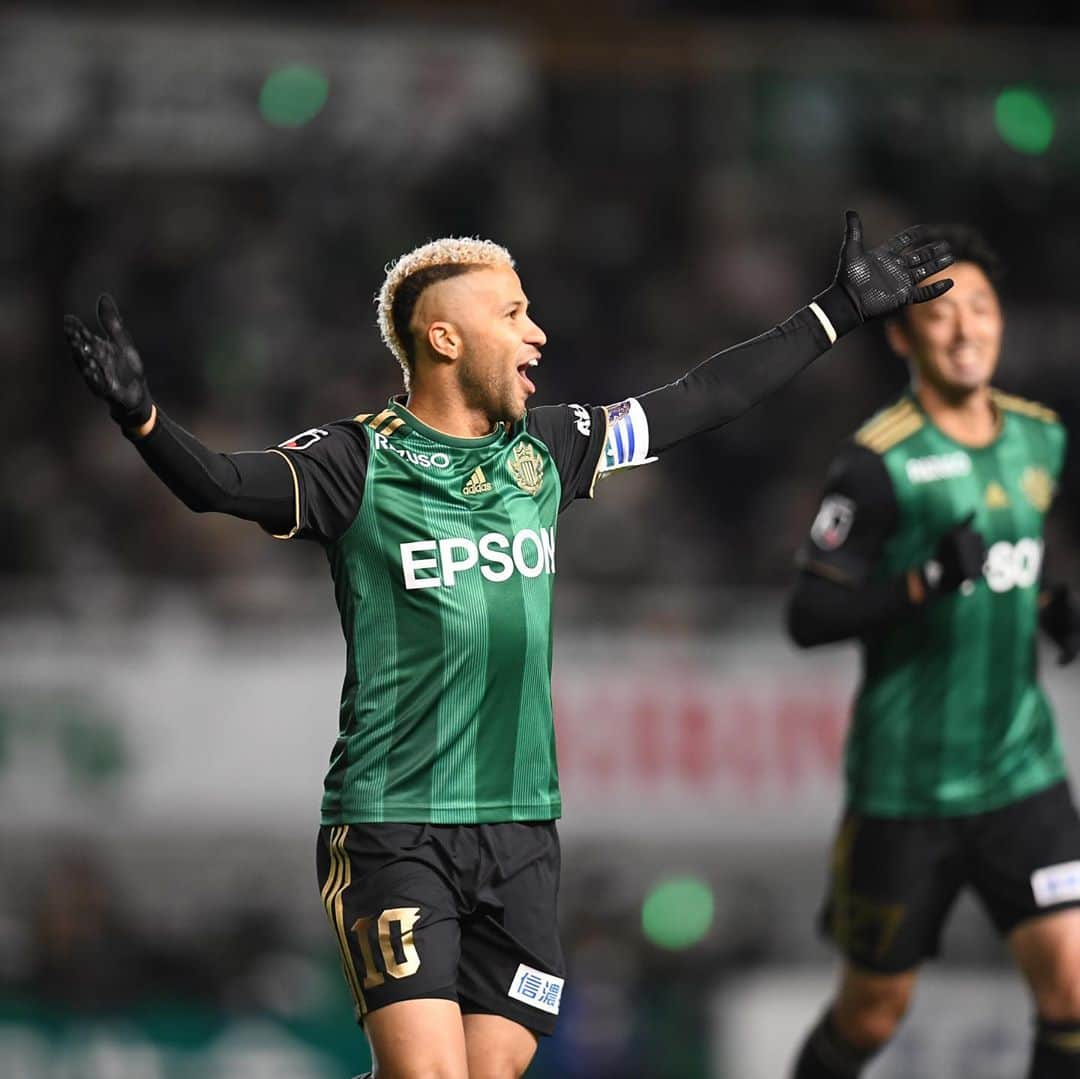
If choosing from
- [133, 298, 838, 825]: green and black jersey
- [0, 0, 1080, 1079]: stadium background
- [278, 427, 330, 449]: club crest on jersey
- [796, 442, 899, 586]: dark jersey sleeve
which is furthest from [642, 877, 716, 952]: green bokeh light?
[278, 427, 330, 449]: club crest on jersey

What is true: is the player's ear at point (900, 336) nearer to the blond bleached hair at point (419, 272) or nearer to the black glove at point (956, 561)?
the black glove at point (956, 561)

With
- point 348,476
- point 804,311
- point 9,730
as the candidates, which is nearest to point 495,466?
point 348,476

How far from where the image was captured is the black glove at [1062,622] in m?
6.24

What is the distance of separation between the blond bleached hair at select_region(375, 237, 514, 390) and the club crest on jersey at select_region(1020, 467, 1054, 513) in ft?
6.54

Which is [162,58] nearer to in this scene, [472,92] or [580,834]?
[472,92]

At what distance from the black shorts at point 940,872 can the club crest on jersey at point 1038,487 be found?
86cm

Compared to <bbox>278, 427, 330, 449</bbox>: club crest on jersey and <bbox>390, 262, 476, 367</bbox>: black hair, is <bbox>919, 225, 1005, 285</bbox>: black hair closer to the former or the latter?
<bbox>390, 262, 476, 367</bbox>: black hair

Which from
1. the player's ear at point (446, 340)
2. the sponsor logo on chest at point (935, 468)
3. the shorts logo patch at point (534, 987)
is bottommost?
the shorts logo patch at point (534, 987)

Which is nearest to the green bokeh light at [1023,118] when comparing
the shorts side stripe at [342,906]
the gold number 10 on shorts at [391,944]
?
the shorts side stripe at [342,906]

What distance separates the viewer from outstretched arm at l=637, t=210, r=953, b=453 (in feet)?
16.7

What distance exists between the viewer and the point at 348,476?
184 inches

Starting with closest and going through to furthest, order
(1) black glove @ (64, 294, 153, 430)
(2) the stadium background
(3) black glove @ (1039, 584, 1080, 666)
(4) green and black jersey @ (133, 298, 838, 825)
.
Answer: (1) black glove @ (64, 294, 153, 430) < (4) green and black jersey @ (133, 298, 838, 825) < (3) black glove @ (1039, 584, 1080, 666) < (2) the stadium background

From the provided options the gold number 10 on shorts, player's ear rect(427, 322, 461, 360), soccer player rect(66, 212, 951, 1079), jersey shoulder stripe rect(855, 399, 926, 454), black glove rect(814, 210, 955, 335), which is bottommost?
the gold number 10 on shorts

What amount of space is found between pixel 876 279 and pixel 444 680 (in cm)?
151
